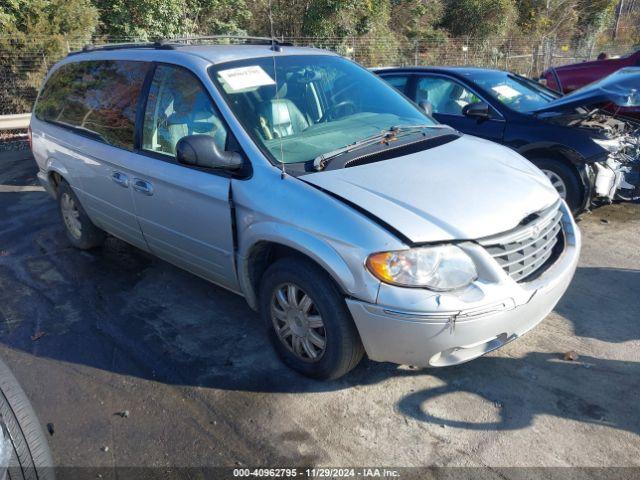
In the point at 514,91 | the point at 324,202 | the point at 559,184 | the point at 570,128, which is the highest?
the point at 514,91

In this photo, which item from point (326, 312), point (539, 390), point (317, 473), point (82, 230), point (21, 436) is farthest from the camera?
point (82, 230)

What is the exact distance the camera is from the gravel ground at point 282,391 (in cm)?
276

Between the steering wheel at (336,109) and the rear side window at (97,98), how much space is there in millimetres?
1407

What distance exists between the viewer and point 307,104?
371 centimetres

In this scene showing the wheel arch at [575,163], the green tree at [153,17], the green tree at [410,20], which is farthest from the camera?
the green tree at [410,20]

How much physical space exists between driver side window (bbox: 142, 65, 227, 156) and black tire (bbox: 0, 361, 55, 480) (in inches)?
70.6

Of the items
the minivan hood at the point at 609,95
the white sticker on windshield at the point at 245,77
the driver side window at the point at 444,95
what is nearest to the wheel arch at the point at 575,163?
the minivan hood at the point at 609,95

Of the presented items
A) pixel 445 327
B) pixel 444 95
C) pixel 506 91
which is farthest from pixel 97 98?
pixel 506 91

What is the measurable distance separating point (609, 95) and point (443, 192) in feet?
10.3

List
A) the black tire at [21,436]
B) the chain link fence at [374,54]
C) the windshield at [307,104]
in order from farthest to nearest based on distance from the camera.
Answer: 1. the chain link fence at [374,54]
2. the windshield at [307,104]
3. the black tire at [21,436]

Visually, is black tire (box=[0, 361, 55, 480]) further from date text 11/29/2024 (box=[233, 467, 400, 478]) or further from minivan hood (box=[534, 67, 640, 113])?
minivan hood (box=[534, 67, 640, 113])

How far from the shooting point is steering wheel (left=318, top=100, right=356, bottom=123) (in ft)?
12.3

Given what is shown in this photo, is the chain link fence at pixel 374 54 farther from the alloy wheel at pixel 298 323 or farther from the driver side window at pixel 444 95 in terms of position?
the alloy wheel at pixel 298 323

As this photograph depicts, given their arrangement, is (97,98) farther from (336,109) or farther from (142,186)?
(336,109)
